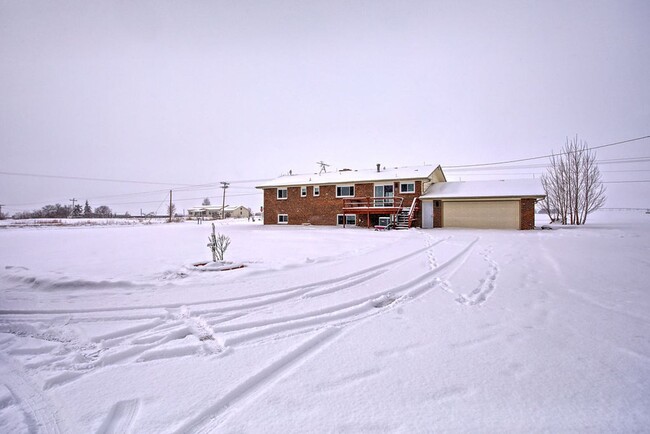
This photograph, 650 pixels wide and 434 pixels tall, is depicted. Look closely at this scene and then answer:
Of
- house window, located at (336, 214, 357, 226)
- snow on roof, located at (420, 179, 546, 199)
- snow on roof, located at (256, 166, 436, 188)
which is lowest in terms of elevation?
house window, located at (336, 214, 357, 226)

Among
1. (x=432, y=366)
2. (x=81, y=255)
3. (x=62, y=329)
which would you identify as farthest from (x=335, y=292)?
(x=81, y=255)

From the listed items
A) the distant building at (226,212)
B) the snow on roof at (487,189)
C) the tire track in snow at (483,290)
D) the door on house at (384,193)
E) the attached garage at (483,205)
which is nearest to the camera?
the tire track in snow at (483,290)

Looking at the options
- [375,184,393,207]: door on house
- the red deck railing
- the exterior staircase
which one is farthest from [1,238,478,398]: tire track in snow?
[375,184,393,207]: door on house

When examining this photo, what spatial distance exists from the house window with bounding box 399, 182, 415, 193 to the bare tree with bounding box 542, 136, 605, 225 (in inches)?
615

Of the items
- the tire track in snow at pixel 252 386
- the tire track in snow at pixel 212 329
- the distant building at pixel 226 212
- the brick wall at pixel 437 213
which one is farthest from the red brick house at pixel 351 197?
the distant building at pixel 226 212

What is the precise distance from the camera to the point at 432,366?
8.36 feet

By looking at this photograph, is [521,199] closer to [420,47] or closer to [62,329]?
[62,329]

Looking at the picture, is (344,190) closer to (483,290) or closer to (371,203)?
(371,203)

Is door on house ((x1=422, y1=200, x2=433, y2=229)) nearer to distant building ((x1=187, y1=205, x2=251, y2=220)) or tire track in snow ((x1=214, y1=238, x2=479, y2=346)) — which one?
tire track in snow ((x1=214, y1=238, x2=479, y2=346))

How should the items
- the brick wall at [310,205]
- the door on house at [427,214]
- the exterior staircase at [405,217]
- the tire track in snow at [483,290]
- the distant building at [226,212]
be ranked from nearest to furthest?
1. the tire track in snow at [483,290]
2. the exterior staircase at [405,217]
3. the door on house at [427,214]
4. the brick wall at [310,205]
5. the distant building at [226,212]

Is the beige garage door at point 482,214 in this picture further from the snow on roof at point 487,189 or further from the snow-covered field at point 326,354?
the snow-covered field at point 326,354

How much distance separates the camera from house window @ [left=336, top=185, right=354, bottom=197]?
25.4 m

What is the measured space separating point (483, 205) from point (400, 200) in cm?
584

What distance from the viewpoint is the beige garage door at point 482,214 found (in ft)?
65.8
